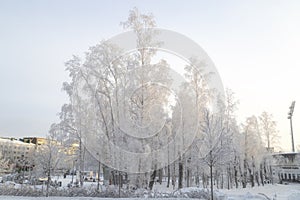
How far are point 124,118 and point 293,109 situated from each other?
1683 inches

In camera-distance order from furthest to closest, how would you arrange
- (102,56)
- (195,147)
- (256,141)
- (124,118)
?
(256,141) → (195,147) → (102,56) → (124,118)

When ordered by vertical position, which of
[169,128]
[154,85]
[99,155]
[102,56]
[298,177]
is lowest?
[298,177]

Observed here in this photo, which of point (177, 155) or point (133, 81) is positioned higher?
point (133, 81)

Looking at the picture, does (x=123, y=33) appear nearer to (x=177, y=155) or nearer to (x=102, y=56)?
(x=102, y=56)

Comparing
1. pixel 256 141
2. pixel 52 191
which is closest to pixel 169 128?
pixel 52 191

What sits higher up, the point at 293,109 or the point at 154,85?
the point at 293,109

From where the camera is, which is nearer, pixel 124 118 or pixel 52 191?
pixel 52 191

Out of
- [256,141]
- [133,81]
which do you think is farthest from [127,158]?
[256,141]

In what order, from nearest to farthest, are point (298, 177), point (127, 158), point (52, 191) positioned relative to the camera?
point (52, 191) → point (127, 158) → point (298, 177)

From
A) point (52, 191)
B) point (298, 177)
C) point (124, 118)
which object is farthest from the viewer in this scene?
point (298, 177)

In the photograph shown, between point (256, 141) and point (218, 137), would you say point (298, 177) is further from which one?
point (218, 137)

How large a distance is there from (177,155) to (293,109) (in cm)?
3662

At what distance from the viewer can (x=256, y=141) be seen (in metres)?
33.4

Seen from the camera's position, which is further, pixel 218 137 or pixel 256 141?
pixel 256 141
